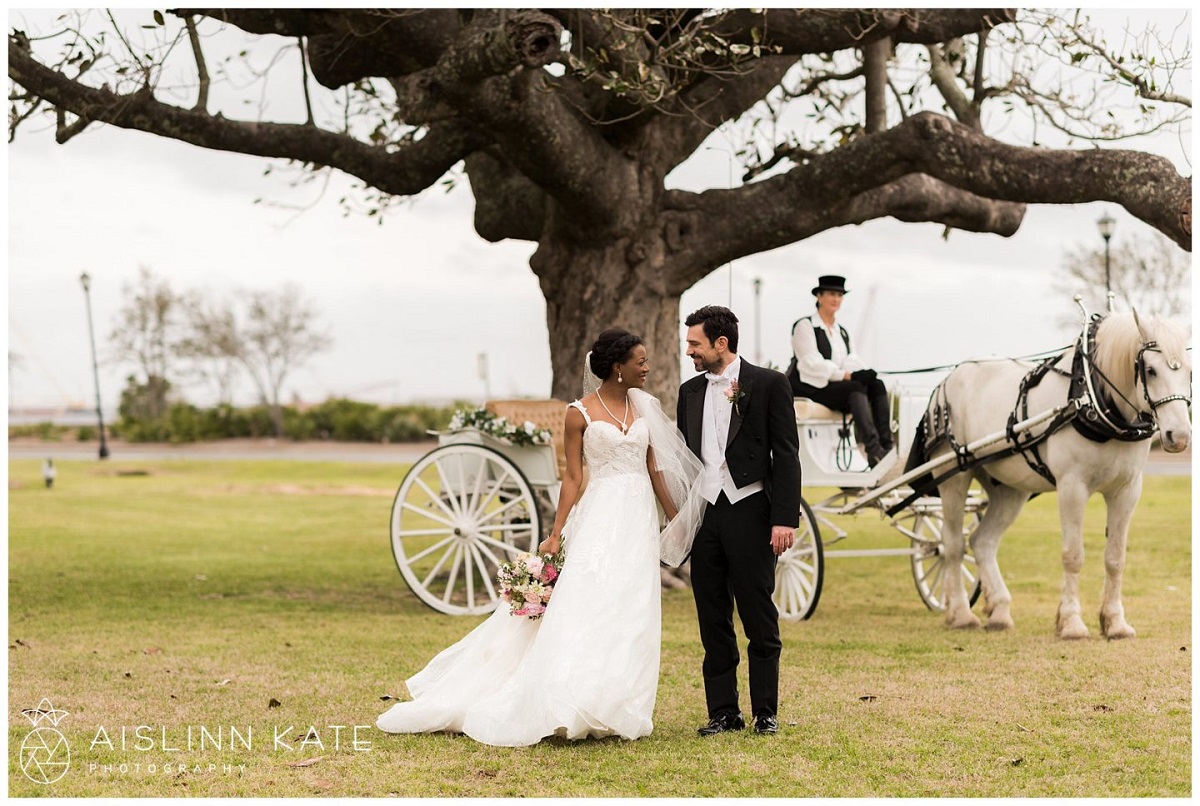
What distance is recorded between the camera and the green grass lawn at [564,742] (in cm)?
566

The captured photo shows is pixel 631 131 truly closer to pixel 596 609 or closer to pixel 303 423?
pixel 596 609

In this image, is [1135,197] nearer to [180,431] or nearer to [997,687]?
[997,687]

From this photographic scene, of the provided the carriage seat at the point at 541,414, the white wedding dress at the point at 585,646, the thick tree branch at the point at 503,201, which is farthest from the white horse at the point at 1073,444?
the thick tree branch at the point at 503,201

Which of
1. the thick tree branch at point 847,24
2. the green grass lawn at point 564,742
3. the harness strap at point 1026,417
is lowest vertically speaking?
the green grass lawn at point 564,742

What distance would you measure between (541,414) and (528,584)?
192 inches

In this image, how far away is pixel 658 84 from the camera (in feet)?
33.5

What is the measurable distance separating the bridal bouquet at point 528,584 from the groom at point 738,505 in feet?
2.42

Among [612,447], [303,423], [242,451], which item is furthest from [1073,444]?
[303,423]

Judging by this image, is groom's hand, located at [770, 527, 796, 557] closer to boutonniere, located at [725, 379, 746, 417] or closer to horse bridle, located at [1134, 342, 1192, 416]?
boutonniere, located at [725, 379, 746, 417]

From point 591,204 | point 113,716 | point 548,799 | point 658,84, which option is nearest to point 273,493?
point 591,204

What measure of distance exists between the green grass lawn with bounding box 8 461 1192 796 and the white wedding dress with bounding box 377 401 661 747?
0.13 m

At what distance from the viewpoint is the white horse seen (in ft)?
27.4

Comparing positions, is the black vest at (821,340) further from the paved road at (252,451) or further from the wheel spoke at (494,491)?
the paved road at (252,451)

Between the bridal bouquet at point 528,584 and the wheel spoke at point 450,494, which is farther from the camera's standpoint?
the wheel spoke at point 450,494
